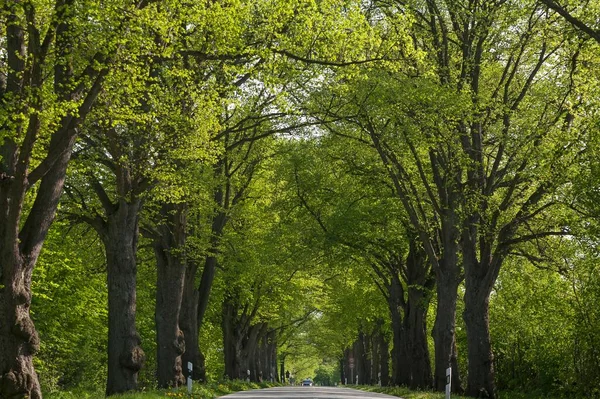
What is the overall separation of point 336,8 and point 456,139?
8.74 meters

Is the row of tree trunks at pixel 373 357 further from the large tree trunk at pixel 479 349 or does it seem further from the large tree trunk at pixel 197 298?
the large tree trunk at pixel 479 349

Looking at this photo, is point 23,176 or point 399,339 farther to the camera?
point 399,339

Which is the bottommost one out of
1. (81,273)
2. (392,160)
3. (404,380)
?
(404,380)

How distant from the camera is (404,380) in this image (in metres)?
36.8

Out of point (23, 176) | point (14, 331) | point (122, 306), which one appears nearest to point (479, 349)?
point (122, 306)

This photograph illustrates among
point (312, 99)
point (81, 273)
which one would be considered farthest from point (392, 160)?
point (81, 273)

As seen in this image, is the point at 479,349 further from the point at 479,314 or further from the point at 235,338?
the point at 235,338

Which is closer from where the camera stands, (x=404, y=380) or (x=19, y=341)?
(x=19, y=341)

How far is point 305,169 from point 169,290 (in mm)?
8550

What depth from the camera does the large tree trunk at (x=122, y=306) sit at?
18.6 metres

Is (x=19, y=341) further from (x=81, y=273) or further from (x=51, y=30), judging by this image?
(x=81, y=273)

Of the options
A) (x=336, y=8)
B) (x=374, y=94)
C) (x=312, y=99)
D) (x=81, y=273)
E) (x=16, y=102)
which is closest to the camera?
(x=16, y=102)

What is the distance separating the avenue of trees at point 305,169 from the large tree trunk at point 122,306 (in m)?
0.06

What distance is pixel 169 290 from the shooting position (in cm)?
2408
